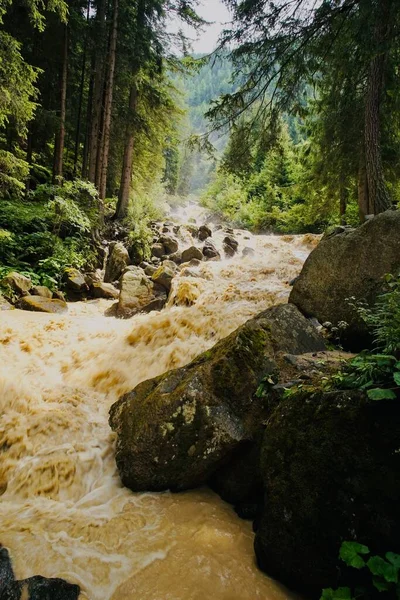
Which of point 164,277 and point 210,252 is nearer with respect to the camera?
point 164,277

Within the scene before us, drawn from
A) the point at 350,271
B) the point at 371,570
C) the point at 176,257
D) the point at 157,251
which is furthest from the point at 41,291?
the point at 371,570

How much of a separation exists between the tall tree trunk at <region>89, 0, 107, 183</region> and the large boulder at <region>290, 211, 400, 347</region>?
36.8ft

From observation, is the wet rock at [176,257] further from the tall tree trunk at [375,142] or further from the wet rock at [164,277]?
the tall tree trunk at [375,142]

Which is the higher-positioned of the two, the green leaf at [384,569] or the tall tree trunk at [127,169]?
the tall tree trunk at [127,169]

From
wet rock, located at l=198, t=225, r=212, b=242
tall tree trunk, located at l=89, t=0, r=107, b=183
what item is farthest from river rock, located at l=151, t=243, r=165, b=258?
tall tree trunk, located at l=89, t=0, r=107, b=183

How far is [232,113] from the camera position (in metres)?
8.19

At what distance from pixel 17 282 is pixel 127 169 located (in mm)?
8776

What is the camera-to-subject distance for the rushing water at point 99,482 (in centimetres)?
250

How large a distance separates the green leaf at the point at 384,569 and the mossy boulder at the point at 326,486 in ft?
0.72

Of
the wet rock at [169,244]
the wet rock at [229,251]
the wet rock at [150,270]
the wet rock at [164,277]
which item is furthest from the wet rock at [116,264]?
the wet rock at [229,251]

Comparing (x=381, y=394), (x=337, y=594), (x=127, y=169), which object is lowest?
(x=337, y=594)

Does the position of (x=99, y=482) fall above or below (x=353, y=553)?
below

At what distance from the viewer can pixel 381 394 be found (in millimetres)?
1995

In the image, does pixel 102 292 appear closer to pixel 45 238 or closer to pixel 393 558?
pixel 45 238
